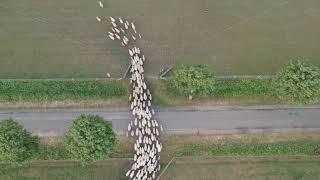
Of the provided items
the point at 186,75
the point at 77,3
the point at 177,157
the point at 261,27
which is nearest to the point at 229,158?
the point at 177,157

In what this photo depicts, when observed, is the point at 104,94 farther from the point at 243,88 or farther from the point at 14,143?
the point at 243,88

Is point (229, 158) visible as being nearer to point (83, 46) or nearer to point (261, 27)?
point (261, 27)

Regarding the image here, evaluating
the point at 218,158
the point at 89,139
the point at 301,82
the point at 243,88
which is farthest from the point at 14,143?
the point at 301,82

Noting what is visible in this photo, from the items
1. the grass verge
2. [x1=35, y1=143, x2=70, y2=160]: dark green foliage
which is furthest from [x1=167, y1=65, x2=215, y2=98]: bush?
[x1=35, y1=143, x2=70, y2=160]: dark green foliage

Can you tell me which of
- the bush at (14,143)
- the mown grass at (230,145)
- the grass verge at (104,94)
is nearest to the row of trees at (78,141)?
the bush at (14,143)

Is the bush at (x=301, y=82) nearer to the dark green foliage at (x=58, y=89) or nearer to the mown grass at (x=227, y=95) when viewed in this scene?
the mown grass at (x=227, y=95)
